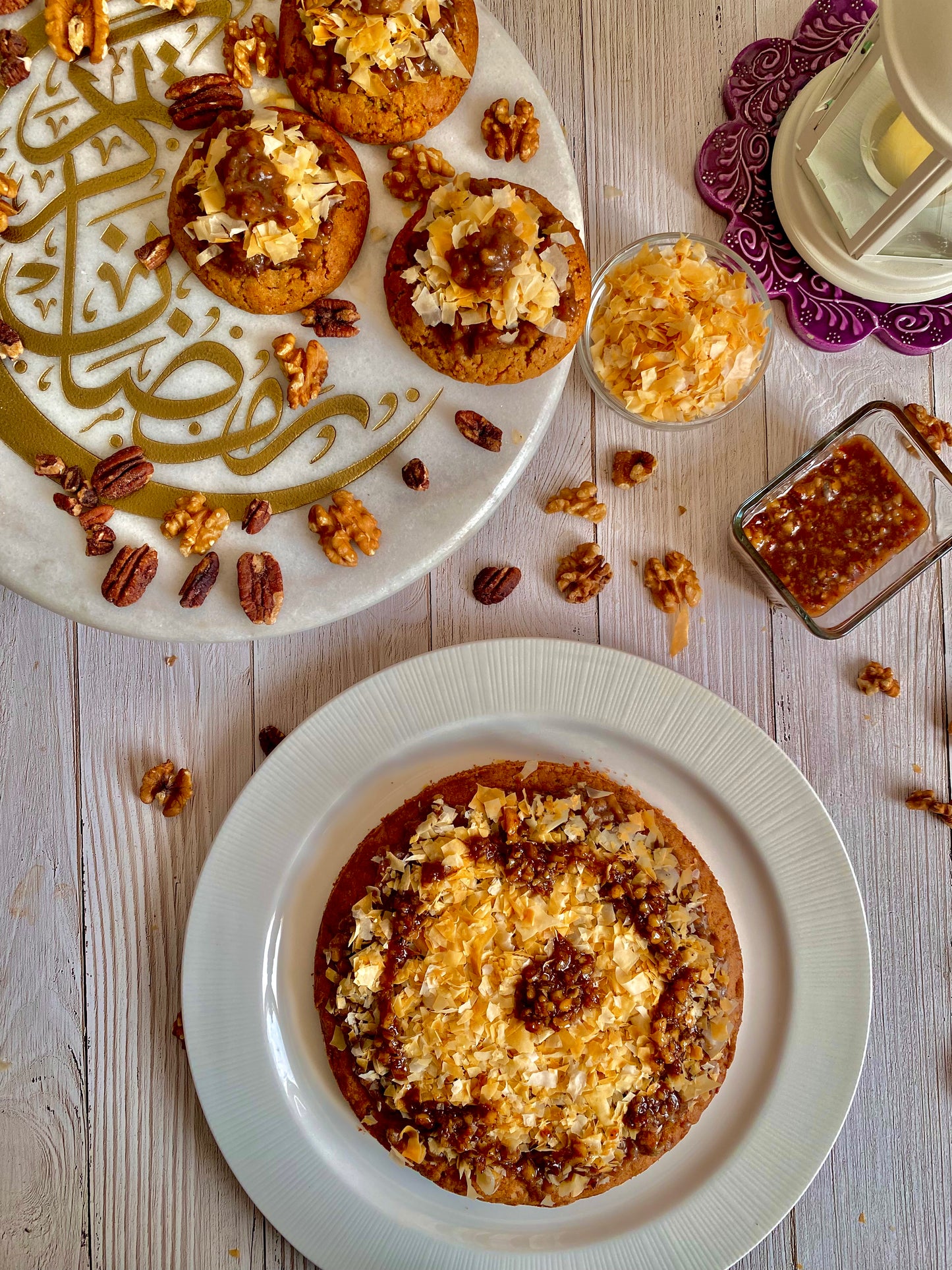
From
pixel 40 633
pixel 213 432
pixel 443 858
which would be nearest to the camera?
pixel 443 858

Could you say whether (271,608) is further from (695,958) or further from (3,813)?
(695,958)

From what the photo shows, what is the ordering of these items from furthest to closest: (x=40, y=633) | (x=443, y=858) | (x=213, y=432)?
(x=40, y=633), (x=213, y=432), (x=443, y=858)

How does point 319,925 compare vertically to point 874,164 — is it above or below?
below

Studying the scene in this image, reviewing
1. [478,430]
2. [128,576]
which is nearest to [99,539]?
[128,576]

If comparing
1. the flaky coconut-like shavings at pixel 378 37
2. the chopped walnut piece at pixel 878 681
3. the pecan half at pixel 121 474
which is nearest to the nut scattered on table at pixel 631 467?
the chopped walnut piece at pixel 878 681

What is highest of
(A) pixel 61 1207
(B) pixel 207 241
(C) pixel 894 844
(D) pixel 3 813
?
(B) pixel 207 241

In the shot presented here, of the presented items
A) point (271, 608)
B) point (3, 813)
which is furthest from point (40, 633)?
point (271, 608)

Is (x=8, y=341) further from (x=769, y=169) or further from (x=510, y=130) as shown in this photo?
(x=769, y=169)
